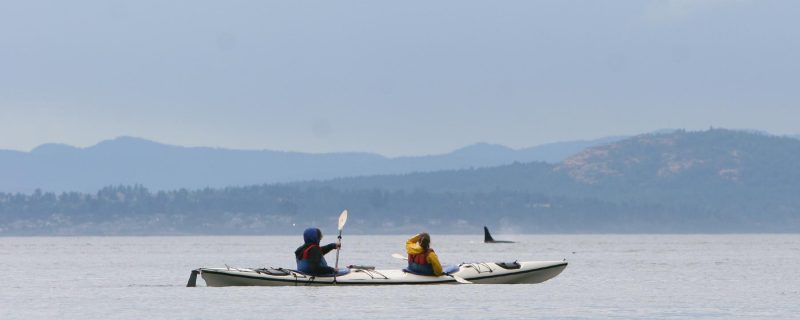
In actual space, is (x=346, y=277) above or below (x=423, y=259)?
below

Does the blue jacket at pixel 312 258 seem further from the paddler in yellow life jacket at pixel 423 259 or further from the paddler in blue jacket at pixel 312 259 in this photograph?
the paddler in yellow life jacket at pixel 423 259

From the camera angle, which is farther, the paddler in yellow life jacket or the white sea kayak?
the paddler in yellow life jacket

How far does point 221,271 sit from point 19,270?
5022cm

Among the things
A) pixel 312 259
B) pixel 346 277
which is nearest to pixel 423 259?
pixel 346 277

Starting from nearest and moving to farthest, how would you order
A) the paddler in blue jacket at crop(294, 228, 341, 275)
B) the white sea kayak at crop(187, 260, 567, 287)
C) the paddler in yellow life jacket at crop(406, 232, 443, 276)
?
the paddler in blue jacket at crop(294, 228, 341, 275) → the white sea kayak at crop(187, 260, 567, 287) → the paddler in yellow life jacket at crop(406, 232, 443, 276)

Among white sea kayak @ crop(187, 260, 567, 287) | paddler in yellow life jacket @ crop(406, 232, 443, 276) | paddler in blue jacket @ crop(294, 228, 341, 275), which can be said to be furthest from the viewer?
paddler in yellow life jacket @ crop(406, 232, 443, 276)

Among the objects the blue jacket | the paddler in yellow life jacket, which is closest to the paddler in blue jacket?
the blue jacket

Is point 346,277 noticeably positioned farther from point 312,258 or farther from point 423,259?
point 423,259

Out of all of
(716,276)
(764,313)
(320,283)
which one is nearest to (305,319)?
(320,283)

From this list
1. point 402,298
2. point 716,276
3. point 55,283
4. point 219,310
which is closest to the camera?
point 219,310

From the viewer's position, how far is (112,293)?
71.0 meters

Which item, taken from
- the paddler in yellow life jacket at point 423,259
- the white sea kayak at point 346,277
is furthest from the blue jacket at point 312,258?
the paddler in yellow life jacket at point 423,259

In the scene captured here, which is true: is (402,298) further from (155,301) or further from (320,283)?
(155,301)

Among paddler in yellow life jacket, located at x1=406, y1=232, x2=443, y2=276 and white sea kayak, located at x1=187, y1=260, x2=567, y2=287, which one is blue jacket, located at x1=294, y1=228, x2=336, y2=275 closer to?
white sea kayak, located at x1=187, y1=260, x2=567, y2=287
